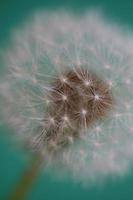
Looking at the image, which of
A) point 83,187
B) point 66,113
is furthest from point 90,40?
point 83,187

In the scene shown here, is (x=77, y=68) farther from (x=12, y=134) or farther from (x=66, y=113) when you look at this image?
(x=12, y=134)

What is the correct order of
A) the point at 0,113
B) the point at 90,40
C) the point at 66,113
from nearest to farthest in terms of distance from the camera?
the point at 66,113, the point at 90,40, the point at 0,113

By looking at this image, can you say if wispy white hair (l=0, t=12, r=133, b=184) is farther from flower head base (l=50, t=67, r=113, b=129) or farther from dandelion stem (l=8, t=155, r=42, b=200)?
dandelion stem (l=8, t=155, r=42, b=200)

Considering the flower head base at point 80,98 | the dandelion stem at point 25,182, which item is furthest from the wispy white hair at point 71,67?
the dandelion stem at point 25,182

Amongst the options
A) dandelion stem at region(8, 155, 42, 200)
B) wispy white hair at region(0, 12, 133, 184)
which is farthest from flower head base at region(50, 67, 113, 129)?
dandelion stem at region(8, 155, 42, 200)

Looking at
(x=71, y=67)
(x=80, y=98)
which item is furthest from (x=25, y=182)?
(x=71, y=67)
